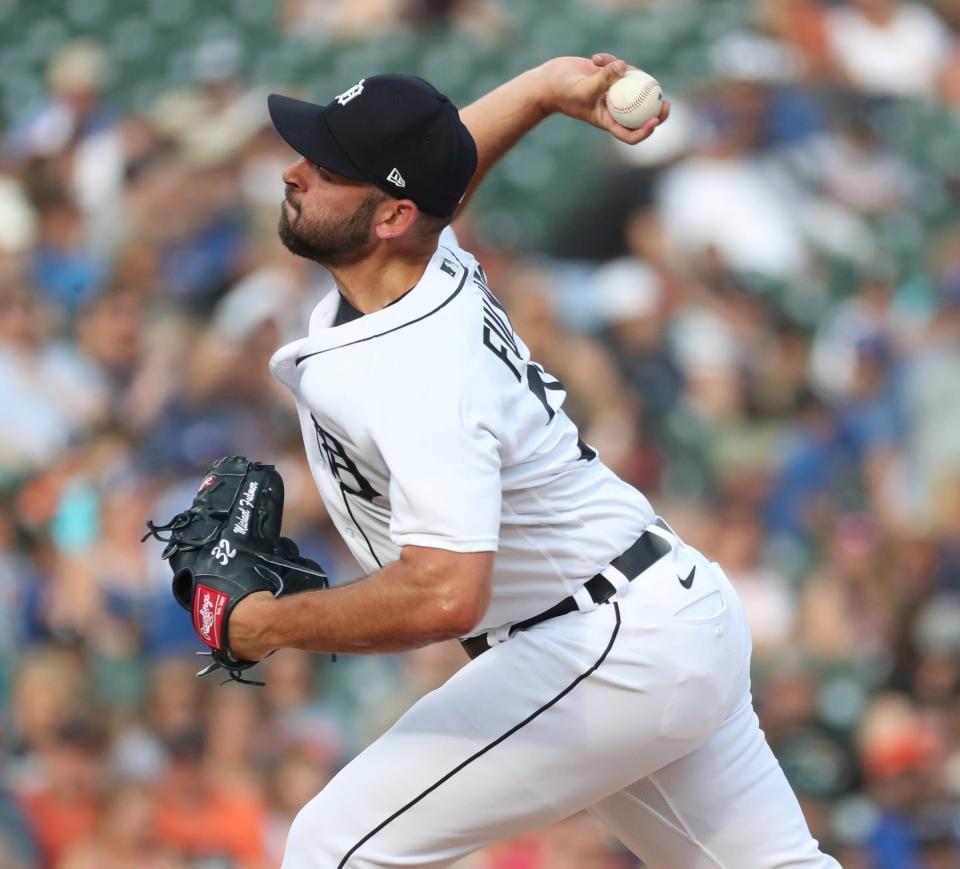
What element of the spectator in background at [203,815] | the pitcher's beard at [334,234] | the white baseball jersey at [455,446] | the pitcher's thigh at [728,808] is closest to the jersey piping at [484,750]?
the white baseball jersey at [455,446]

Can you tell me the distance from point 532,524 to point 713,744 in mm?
632

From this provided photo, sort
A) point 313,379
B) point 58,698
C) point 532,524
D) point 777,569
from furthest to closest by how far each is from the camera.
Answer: point 777,569
point 58,698
point 532,524
point 313,379

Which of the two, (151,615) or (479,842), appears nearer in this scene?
(479,842)

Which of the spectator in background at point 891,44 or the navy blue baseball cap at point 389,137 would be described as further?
the spectator in background at point 891,44

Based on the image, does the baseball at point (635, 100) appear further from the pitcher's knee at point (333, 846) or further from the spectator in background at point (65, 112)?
the spectator in background at point (65, 112)

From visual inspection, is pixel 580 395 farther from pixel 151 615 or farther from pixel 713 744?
pixel 713 744

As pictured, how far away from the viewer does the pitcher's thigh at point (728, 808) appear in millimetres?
3125

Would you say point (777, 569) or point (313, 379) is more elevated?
point (313, 379)

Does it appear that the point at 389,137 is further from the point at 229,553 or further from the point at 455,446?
the point at 229,553

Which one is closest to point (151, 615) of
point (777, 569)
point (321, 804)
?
point (777, 569)

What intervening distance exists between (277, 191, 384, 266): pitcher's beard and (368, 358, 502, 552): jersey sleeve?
14.4 inches

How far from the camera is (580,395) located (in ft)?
22.0

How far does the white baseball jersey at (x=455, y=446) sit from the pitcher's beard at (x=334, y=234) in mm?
126

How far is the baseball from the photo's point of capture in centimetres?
316
